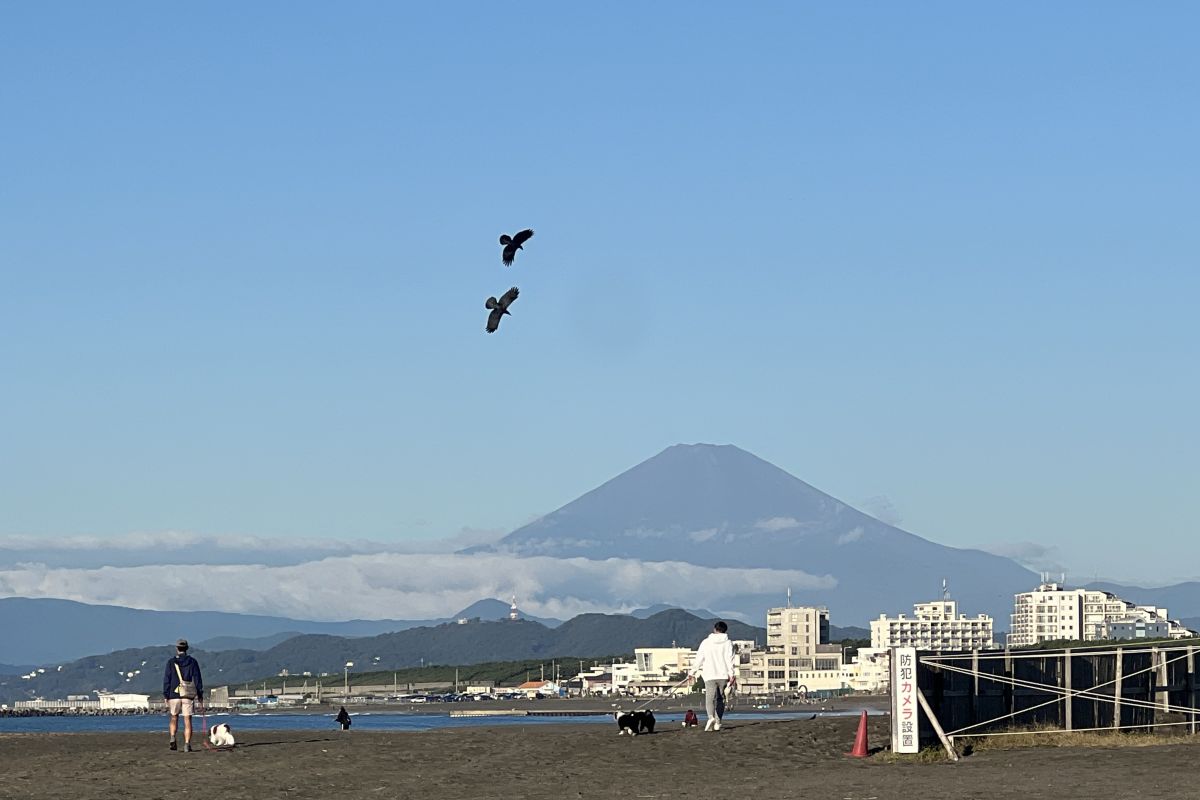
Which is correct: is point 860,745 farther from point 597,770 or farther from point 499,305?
point 499,305

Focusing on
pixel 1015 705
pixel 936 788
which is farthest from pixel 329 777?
pixel 1015 705

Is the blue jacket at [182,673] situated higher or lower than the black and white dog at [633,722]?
higher

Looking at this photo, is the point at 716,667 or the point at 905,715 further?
the point at 716,667

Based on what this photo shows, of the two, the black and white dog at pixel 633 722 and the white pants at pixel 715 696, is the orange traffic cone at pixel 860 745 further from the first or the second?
the black and white dog at pixel 633 722

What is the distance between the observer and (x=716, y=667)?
2920 cm

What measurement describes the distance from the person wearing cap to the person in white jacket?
24.5ft

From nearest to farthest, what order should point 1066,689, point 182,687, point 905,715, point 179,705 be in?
1. point 905,715
2. point 182,687
3. point 179,705
4. point 1066,689

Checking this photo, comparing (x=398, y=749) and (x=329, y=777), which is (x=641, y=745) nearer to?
(x=398, y=749)

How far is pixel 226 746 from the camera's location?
2864cm

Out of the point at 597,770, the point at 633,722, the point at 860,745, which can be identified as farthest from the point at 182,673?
the point at 860,745

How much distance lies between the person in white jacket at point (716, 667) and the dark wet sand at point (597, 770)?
1.83 ft

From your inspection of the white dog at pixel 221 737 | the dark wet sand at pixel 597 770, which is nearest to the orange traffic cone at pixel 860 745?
the dark wet sand at pixel 597 770

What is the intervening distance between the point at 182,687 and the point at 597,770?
6990mm

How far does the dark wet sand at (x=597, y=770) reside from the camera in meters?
21.3
